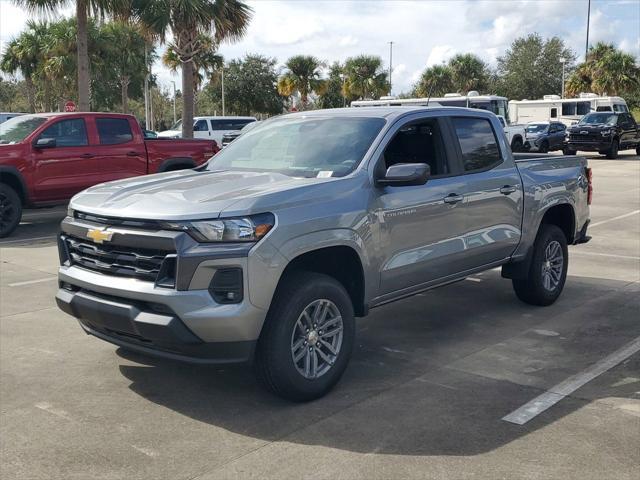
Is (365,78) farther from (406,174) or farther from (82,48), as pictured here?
(406,174)

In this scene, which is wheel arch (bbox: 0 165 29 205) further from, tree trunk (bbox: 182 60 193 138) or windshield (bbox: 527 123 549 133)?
windshield (bbox: 527 123 549 133)

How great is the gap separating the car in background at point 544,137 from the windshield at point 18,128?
24.1 m

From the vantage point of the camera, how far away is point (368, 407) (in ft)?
14.8

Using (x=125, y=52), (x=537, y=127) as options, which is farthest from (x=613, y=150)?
(x=125, y=52)

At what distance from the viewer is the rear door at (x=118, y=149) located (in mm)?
12422

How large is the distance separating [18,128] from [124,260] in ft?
28.7

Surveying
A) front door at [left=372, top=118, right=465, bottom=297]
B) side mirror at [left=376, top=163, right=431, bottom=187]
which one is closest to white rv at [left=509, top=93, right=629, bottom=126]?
front door at [left=372, top=118, right=465, bottom=297]

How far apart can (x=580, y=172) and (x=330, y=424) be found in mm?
4306

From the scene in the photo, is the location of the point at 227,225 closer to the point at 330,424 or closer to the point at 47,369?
the point at 330,424

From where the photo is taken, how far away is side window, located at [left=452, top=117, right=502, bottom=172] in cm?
599

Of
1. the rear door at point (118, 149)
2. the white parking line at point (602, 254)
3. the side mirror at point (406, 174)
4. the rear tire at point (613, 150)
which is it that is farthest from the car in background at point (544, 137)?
the side mirror at point (406, 174)

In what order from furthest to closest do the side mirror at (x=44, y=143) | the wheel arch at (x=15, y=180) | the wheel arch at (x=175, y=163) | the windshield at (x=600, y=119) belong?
the windshield at (x=600, y=119)
the wheel arch at (x=175, y=163)
the side mirror at (x=44, y=143)
the wheel arch at (x=15, y=180)

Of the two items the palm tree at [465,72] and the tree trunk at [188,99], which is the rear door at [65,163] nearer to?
the tree trunk at [188,99]

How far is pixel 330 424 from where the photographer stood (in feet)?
14.0
